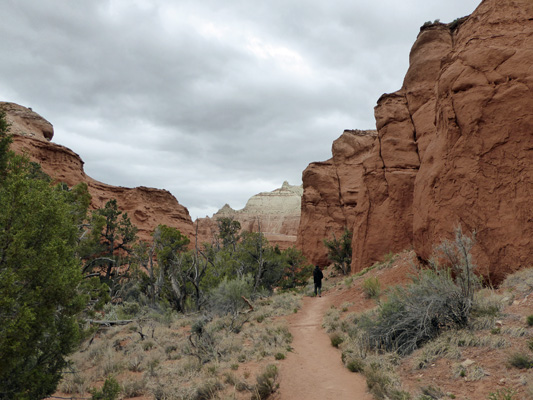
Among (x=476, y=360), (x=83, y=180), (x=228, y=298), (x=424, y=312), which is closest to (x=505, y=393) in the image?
(x=476, y=360)

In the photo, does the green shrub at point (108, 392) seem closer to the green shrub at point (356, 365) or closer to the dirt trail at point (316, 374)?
the dirt trail at point (316, 374)

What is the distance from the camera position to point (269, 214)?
10612 cm

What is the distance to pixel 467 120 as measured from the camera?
10648 millimetres

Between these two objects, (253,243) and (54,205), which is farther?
(253,243)

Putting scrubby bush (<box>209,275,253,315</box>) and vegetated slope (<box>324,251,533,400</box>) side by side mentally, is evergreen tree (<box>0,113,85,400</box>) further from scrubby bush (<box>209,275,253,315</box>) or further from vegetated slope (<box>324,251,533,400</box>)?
scrubby bush (<box>209,275,253,315</box>)

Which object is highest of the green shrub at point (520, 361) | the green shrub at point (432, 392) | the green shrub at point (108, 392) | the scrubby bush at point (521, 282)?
the scrubby bush at point (521, 282)

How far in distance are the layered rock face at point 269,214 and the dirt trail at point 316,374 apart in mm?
67141

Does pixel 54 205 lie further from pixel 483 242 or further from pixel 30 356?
pixel 483 242

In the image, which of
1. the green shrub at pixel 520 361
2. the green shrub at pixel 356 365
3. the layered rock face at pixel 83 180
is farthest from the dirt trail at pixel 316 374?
the layered rock face at pixel 83 180

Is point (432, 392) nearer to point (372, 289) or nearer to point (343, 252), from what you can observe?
point (372, 289)

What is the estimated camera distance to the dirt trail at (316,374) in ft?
18.4

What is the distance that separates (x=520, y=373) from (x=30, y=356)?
689 centimetres

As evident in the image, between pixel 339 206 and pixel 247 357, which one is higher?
pixel 339 206

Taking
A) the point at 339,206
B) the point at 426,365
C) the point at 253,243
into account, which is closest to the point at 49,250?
the point at 426,365
